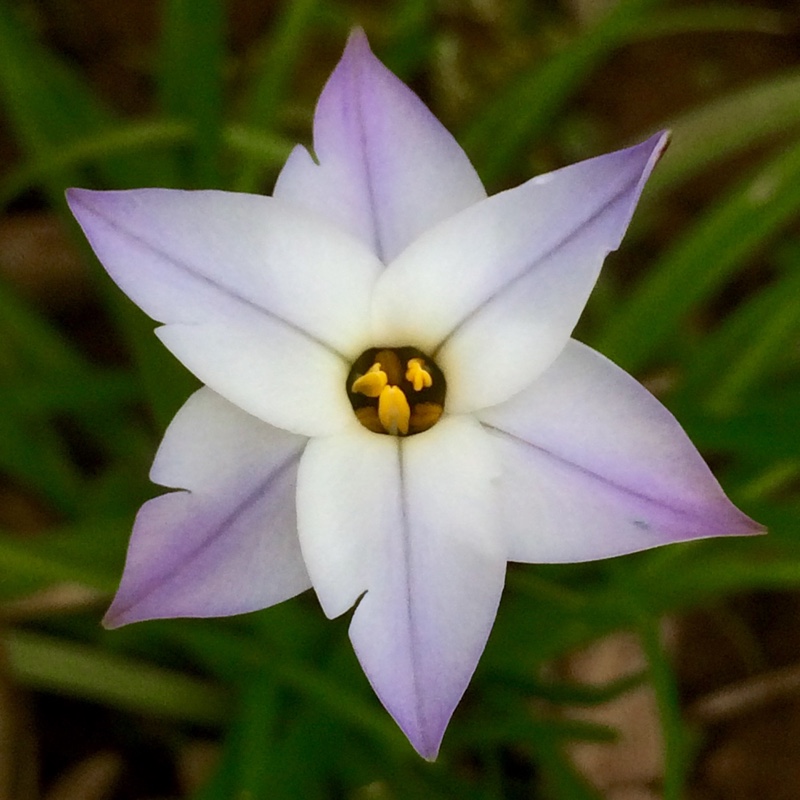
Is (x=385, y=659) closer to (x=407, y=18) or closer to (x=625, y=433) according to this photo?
(x=625, y=433)

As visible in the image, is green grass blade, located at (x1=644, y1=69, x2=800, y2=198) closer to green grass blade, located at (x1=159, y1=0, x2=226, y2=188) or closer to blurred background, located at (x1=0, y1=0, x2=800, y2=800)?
blurred background, located at (x1=0, y1=0, x2=800, y2=800)

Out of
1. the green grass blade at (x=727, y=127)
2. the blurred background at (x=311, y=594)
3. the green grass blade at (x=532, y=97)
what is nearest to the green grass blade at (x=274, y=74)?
the blurred background at (x=311, y=594)

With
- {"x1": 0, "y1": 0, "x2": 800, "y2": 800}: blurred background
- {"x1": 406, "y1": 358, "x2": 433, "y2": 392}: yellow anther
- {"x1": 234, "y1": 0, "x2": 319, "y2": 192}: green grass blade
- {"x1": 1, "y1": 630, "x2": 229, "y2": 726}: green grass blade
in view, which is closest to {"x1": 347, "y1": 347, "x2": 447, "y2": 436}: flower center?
{"x1": 406, "y1": 358, "x2": 433, "y2": 392}: yellow anther

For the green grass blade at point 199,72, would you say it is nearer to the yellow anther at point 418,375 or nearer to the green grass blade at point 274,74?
the green grass blade at point 274,74

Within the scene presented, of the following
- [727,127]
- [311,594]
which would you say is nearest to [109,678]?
[311,594]

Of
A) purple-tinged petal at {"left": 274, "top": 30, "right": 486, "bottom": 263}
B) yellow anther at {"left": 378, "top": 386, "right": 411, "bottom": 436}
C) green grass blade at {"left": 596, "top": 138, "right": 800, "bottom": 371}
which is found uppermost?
green grass blade at {"left": 596, "top": 138, "right": 800, "bottom": 371}

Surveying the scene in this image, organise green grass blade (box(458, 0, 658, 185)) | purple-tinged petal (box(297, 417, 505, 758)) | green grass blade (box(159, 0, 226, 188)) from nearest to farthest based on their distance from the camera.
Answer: purple-tinged petal (box(297, 417, 505, 758)), green grass blade (box(159, 0, 226, 188)), green grass blade (box(458, 0, 658, 185))

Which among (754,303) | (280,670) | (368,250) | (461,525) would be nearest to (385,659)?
(461,525)
